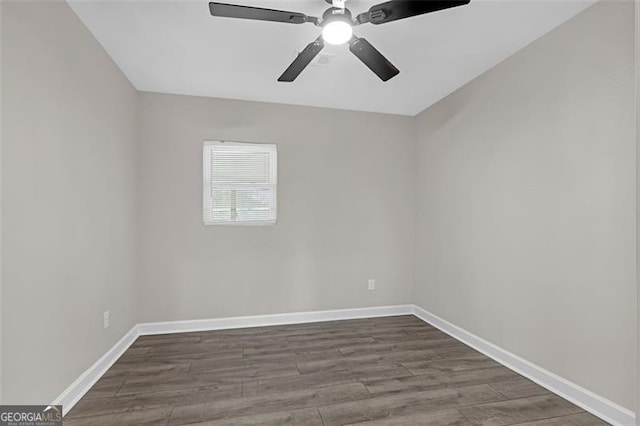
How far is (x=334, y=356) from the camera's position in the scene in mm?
2922

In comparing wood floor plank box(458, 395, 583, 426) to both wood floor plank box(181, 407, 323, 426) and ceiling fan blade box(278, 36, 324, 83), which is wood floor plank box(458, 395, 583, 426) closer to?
wood floor plank box(181, 407, 323, 426)

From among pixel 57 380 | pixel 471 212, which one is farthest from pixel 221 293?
pixel 471 212

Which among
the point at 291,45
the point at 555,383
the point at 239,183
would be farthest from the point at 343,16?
the point at 555,383

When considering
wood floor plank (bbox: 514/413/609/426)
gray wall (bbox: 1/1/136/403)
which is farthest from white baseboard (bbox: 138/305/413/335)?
wood floor plank (bbox: 514/413/609/426)

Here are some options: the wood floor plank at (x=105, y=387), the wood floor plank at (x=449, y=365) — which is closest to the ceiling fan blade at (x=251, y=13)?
the wood floor plank at (x=105, y=387)

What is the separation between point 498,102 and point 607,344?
6.72 feet

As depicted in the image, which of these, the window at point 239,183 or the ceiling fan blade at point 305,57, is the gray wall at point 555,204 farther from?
the window at point 239,183

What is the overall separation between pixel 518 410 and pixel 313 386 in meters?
1.40

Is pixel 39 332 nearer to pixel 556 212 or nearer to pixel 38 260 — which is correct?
pixel 38 260

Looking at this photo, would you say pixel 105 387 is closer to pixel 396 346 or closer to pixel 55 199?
pixel 55 199

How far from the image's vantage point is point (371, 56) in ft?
6.94

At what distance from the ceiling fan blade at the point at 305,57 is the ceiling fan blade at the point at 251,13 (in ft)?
0.54

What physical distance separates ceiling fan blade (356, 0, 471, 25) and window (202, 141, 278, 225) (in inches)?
87.3

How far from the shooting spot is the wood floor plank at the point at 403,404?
2.04m
